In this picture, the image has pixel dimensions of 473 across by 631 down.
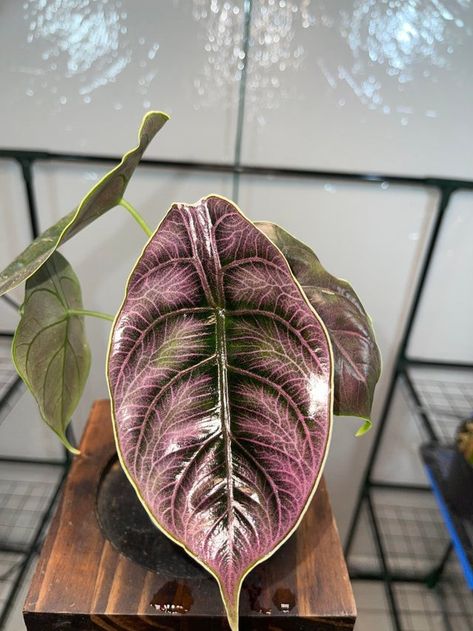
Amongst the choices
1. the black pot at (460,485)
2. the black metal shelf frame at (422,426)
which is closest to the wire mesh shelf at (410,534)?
the black metal shelf frame at (422,426)

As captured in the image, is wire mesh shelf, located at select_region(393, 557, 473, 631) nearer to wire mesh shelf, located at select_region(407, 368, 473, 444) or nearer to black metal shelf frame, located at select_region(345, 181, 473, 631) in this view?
black metal shelf frame, located at select_region(345, 181, 473, 631)

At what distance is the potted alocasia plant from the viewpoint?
0.45 meters

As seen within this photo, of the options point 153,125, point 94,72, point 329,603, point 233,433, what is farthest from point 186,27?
point 329,603

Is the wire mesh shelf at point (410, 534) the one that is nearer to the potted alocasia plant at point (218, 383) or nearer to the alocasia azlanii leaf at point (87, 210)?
the potted alocasia plant at point (218, 383)

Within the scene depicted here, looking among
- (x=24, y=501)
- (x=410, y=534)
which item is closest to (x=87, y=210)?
A: (x=24, y=501)

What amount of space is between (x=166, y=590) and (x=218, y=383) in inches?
11.2

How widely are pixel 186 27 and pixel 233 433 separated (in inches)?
27.7

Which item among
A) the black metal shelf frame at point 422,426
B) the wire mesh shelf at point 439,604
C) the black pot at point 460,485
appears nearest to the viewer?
the black pot at point 460,485

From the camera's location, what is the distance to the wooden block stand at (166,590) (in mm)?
573

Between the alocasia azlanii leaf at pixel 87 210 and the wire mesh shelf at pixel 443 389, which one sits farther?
the wire mesh shelf at pixel 443 389

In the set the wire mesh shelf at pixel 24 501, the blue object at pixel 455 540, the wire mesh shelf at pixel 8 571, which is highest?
the blue object at pixel 455 540

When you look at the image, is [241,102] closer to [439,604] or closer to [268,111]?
[268,111]

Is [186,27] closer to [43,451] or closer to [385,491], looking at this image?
[43,451]

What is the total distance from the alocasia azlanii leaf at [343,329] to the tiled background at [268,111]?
41cm
